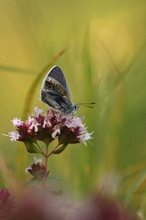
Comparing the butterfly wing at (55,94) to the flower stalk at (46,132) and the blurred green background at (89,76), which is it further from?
the blurred green background at (89,76)

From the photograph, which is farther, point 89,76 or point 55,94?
point 89,76

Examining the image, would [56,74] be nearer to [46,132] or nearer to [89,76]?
[46,132]

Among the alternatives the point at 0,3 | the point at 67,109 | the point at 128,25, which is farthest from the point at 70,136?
the point at 0,3

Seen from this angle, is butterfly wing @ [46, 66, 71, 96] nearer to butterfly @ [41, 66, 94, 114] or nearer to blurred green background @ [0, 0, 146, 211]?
butterfly @ [41, 66, 94, 114]

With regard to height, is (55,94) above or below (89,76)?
below

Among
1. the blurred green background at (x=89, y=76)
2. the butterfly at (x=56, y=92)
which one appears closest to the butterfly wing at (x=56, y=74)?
the butterfly at (x=56, y=92)

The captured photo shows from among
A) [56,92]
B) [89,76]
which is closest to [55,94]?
[56,92]
